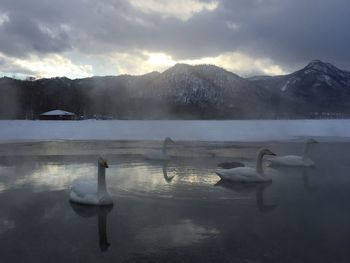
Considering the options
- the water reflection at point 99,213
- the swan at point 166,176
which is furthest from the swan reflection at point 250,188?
the water reflection at point 99,213

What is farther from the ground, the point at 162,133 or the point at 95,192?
the point at 162,133

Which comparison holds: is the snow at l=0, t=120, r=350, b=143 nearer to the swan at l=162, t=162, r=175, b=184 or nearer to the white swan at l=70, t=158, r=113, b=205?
the swan at l=162, t=162, r=175, b=184

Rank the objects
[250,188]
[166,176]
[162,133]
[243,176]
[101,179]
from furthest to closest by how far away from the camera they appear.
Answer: [162,133]
[166,176]
[243,176]
[250,188]
[101,179]

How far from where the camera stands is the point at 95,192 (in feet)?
35.1

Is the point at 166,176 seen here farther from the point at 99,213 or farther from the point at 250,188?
the point at 99,213

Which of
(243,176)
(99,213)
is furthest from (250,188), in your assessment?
(99,213)

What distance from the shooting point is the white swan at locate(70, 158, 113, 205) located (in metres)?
10.4

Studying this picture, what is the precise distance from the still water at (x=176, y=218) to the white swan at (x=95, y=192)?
0.78 ft

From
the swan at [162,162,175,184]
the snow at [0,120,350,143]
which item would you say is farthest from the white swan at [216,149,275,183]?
the snow at [0,120,350,143]

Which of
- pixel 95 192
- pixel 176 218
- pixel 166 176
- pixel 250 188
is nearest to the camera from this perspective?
pixel 176 218

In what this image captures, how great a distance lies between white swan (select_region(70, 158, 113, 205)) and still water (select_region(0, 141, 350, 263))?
0.78 feet

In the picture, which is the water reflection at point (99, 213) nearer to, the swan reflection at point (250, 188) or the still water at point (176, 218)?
the still water at point (176, 218)

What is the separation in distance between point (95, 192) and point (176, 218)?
2414 millimetres

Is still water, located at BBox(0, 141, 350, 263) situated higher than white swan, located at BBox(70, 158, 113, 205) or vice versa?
white swan, located at BBox(70, 158, 113, 205)
